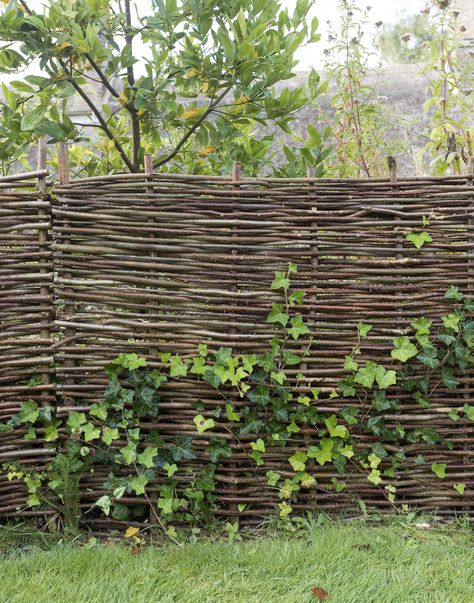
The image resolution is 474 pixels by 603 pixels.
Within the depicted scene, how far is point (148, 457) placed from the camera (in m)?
2.77

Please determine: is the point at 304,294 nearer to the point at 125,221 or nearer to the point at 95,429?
the point at 125,221

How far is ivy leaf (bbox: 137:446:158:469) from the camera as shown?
2.75 m

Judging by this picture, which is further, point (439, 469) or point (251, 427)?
point (439, 469)

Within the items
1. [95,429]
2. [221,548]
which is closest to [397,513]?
[221,548]

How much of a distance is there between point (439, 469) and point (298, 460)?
0.69 m

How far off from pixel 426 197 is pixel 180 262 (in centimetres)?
120

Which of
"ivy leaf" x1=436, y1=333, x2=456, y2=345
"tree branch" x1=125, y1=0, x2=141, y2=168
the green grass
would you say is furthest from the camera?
"tree branch" x1=125, y1=0, x2=141, y2=168

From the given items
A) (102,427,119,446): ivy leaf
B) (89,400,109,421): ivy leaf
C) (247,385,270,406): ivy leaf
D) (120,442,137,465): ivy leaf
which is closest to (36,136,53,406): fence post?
(89,400,109,421): ivy leaf

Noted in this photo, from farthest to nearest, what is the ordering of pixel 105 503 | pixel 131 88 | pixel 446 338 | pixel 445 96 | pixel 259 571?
pixel 445 96 → pixel 131 88 → pixel 446 338 → pixel 105 503 → pixel 259 571

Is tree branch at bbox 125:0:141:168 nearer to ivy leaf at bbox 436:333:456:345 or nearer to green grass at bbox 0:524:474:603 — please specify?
ivy leaf at bbox 436:333:456:345

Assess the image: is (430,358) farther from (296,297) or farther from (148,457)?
(148,457)

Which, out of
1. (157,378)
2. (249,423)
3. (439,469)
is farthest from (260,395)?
(439,469)

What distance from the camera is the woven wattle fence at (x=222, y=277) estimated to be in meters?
2.81

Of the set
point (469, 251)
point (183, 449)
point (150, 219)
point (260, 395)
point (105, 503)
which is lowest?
point (105, 503)
